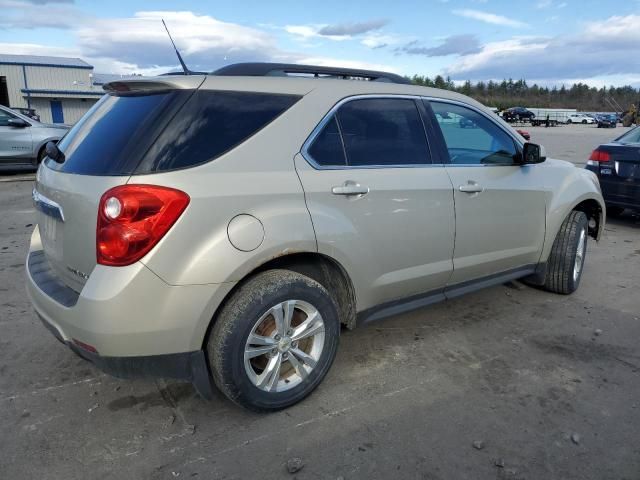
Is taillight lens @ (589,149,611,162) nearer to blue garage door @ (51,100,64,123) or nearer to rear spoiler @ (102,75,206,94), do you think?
rear spoiler @ (102,75,206,94)

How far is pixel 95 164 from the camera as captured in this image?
261cm

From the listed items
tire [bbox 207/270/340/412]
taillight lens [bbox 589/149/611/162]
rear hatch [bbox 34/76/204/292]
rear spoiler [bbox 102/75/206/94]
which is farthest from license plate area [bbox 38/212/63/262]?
taillight lens [bbox 589/149/611/162]

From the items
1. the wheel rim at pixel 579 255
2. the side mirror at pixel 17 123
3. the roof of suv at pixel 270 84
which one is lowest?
the wheel rim at pixel 579 255

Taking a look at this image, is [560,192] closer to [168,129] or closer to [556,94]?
[168,129]

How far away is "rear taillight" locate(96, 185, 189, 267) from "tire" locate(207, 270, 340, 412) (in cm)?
52

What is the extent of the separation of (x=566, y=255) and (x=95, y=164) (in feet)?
12.6

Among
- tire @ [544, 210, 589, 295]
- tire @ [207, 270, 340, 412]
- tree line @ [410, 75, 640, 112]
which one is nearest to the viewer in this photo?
tire @ [207, 270, 340, 412]

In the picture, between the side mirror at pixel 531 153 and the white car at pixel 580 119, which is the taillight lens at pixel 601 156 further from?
the white car at pixel 580 119

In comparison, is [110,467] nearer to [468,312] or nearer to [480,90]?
[468,312]

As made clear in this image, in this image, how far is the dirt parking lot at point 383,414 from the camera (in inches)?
98.7

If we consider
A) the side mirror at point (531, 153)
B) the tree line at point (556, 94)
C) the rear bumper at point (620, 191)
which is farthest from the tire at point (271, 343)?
the tree line at point (556, 94)

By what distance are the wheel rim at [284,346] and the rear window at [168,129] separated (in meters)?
0.89

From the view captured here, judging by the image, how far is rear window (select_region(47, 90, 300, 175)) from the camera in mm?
2488

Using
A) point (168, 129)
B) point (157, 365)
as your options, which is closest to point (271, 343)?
point (157, 365)
